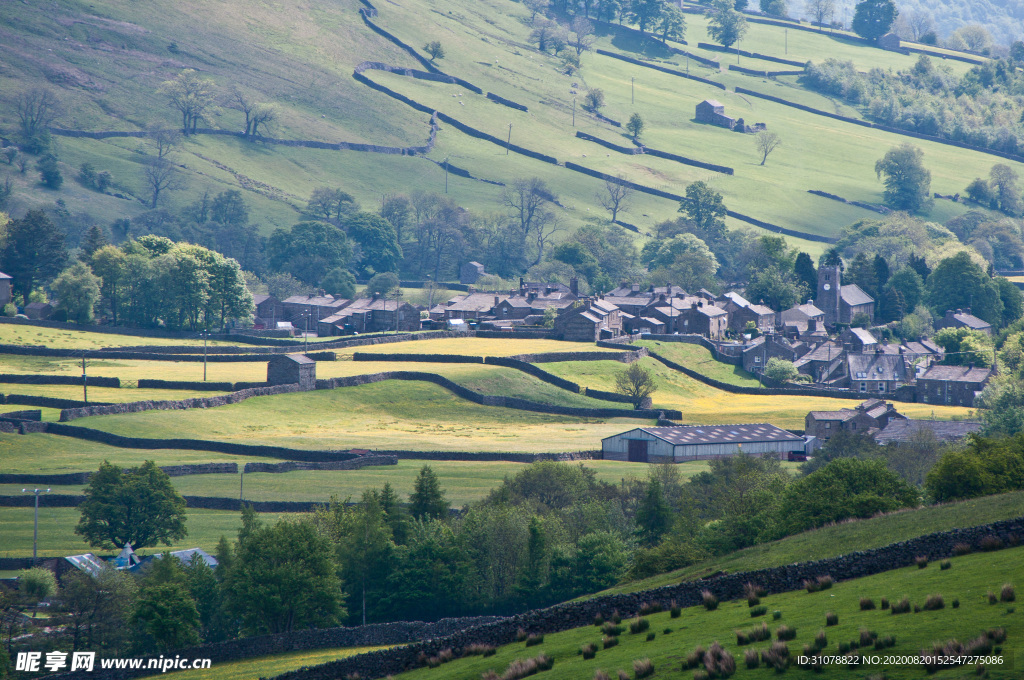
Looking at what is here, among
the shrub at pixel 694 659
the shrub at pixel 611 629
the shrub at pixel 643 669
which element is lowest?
the shrub at pixel 611 629

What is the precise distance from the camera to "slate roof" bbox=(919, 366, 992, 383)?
332ft

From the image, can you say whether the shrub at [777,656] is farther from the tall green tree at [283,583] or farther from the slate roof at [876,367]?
the slate roof at [876,367]

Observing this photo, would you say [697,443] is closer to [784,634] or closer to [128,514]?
[128,514]

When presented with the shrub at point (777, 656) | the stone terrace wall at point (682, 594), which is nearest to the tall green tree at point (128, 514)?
the stone terrace wall at point (682, 594)

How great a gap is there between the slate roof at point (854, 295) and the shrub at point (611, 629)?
113790 millimetres

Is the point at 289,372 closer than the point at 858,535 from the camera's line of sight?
No

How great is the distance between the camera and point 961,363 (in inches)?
4508

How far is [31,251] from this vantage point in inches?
5138

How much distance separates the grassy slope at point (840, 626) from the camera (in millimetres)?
19750

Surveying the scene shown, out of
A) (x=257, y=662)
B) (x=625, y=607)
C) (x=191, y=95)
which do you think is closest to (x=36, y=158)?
(x=191, y=95)

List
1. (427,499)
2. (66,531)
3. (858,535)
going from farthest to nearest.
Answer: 1. (66,531)
2. (427,499)
3. (858,535)
